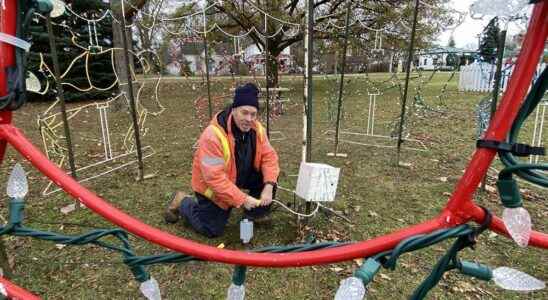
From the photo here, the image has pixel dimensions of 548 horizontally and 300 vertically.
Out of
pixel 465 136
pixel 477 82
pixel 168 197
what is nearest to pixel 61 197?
pixel 168 197

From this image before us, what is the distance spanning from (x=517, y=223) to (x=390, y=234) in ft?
0.73

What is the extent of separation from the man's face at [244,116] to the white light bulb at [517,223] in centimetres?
196

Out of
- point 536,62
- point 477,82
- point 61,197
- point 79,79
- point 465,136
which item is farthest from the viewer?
point 477,82

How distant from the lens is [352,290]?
62 cm

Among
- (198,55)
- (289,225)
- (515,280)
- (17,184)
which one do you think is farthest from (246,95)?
(198,55)

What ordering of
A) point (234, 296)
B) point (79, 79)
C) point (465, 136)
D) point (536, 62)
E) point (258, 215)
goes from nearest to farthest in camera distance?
point (536, 62)
point (234, 296)
point (258, 215)
point (465, 136)
point (79, 79)

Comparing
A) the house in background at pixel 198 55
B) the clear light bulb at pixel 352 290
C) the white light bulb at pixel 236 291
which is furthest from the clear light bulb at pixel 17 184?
the house in background at pixel 198 55

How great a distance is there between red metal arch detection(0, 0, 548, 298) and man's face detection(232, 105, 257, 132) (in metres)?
1.66

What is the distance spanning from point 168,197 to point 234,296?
2944 mm

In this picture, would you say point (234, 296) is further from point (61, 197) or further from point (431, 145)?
point (431, 145)

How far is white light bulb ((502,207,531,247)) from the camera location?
64cm

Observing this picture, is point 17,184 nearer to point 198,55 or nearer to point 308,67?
point 308,67

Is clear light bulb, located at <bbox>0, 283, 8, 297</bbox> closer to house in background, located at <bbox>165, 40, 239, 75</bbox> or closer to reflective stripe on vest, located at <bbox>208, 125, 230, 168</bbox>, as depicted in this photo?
Result: reflective stripe on vest, located at <bbox>208, 125, 230, 168</bbox>

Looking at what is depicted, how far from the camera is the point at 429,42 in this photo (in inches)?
468
